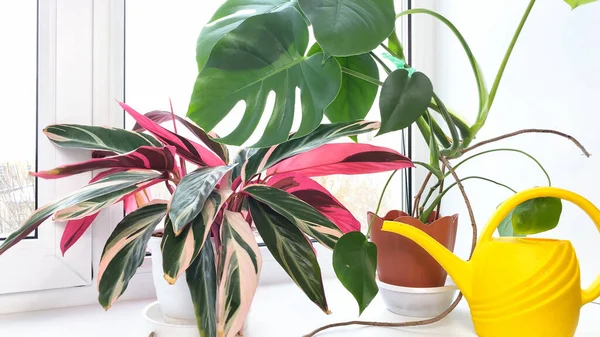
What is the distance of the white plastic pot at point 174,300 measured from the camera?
0.72m

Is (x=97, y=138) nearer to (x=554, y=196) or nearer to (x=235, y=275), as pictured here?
(x=235, y=275)

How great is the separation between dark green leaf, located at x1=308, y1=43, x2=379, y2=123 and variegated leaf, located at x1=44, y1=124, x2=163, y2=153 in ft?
1.15

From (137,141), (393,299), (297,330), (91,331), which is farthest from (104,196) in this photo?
(393,299)

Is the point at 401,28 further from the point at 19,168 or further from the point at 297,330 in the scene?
the point at 19,168

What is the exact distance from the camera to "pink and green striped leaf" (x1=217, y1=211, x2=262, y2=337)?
Answer: 610 millimetres

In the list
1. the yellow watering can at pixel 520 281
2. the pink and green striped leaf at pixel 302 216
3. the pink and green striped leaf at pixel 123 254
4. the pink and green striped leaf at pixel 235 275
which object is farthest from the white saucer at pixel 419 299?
the pink and green striped leaf at pixel 123 254

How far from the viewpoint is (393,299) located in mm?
898

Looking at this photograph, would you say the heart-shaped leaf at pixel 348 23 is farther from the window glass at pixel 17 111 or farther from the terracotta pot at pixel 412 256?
the window glass at pixel 17 111

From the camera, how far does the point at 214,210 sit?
652 mm

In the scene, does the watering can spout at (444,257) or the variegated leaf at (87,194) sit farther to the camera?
the watering can spout at (444,257)

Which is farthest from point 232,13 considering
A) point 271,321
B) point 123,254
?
point 271,321

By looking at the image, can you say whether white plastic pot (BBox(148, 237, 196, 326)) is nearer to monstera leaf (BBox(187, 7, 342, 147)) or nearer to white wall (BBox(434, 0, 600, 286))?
monstera leaf (BBox(187, 7, 342, 147))

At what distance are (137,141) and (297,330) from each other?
431 millimetres

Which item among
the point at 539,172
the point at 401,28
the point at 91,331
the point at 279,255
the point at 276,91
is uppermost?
the point at 401,28
